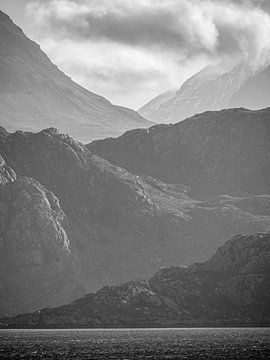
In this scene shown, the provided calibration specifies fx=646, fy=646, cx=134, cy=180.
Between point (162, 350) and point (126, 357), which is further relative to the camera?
point (162, 350)

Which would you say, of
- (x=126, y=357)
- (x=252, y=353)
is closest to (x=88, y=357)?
(x=126, y=357)

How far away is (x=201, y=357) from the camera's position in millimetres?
155875

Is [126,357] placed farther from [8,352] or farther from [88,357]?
[8,352]

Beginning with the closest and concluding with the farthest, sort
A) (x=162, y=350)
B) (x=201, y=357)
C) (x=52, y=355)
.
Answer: (x=201, y=357) < (x=52, y=355) < (x=162, y=350)

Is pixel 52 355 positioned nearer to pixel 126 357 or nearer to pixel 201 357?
pixel 126 357

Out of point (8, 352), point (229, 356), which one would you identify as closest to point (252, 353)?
point (229, 356)

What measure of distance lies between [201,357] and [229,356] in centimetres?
697

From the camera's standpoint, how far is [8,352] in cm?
17325

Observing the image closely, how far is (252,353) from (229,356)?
27.3 ft

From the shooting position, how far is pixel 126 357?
519 feet

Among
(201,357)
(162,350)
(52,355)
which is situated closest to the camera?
(201,357)

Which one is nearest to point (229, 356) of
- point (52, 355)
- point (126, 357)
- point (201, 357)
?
point (201, 357)

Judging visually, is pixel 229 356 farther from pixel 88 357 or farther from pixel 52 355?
pixel 52 355

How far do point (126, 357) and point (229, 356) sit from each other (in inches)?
987
